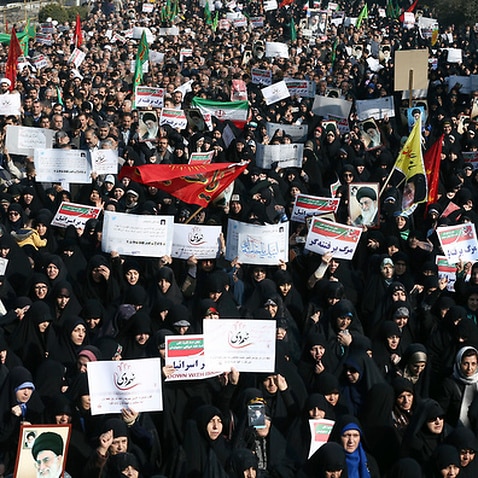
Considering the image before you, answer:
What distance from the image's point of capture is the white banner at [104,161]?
12.7 meters

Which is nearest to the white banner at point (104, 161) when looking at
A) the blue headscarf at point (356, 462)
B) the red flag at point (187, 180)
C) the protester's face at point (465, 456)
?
the red flag at point (187, 180)

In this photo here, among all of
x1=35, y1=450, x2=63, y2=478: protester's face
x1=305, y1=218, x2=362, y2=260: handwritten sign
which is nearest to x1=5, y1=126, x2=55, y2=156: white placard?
x1=305, y1=218, x2=362, y2=260: handwritten sign

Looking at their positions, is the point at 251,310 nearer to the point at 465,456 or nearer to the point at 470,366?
the point at 470,366

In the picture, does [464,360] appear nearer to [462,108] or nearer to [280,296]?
[280,296]

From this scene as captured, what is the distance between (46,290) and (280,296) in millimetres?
1908

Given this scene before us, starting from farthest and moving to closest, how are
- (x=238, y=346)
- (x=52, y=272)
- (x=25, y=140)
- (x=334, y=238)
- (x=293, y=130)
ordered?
(x=293, y=130), (x=25, y=140), (x=334, y=238), (x=52, y=272), (x=238, y=346)

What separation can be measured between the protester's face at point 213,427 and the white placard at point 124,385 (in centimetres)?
56

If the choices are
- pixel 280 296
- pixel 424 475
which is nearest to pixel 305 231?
pixel 280 296

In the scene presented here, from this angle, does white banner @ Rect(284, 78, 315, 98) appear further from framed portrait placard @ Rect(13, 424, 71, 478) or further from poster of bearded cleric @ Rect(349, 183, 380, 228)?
framed portrait placard @ Rect(13, 424, 71, 478)

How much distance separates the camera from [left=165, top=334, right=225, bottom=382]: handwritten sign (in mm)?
7285

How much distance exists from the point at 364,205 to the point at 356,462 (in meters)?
5.37

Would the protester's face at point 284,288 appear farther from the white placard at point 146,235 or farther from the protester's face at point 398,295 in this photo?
the white placard at point 146,235

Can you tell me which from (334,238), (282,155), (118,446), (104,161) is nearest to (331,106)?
(282,155)

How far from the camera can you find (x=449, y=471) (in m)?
6.15
